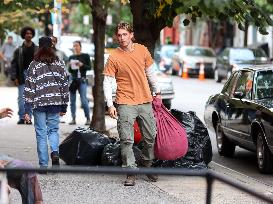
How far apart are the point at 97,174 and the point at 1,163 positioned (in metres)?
1.58

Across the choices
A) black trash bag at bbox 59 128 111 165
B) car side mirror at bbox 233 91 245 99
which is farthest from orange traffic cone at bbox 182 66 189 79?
black trash bag at bbox 59 128 111 165

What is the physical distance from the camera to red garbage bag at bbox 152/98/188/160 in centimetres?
930

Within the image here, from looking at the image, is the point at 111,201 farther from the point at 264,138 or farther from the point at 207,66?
the point at 207,66

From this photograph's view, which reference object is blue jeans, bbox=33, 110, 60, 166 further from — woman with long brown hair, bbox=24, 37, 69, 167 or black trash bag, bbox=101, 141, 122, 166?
black trash bag, bbox=101, 141, 122, 166

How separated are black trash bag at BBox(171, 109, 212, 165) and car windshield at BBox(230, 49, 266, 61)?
2366cm

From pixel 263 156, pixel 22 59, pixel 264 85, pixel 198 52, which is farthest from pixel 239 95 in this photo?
pixel 198 52

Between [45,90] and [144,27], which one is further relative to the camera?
[144,27]

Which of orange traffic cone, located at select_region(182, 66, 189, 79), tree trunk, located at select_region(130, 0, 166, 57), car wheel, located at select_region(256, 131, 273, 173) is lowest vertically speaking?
orange traffic cone, located at select_region(182, 66, 189, 79)

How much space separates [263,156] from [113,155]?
224 centimetres

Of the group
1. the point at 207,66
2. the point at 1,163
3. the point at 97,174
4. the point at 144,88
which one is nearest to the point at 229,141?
the point at 144,88

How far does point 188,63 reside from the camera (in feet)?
135

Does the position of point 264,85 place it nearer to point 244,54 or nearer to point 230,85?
point 230,85

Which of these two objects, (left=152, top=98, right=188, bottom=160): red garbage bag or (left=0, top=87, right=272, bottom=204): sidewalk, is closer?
(left=0, top=87, right=272, bottom=204): sidewalk

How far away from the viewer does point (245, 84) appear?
12164 millimetres
